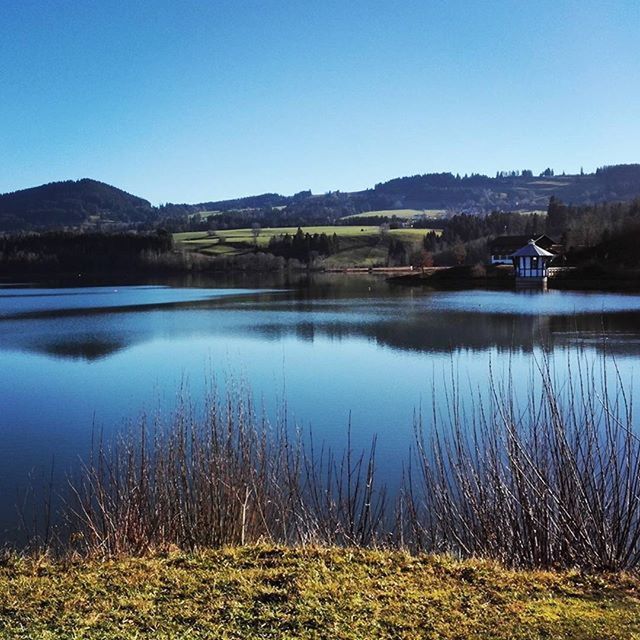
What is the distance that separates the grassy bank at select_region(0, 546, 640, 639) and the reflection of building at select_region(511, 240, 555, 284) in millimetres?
61552

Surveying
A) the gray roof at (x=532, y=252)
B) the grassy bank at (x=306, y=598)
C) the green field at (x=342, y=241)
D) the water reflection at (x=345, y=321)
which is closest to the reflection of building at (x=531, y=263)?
the gray roof at (x=532, y=252)

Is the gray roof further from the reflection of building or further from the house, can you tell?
the house

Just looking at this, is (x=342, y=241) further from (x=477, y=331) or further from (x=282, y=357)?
(x=282, y=357)

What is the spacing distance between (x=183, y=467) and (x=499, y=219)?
111 metres

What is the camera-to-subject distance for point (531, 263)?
65.6 m

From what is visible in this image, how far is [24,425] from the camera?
1488 centimetres

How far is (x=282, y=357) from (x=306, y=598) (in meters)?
19.2

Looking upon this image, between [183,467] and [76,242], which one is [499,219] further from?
[183,467]

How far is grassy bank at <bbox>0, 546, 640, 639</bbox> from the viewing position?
13.6 ft

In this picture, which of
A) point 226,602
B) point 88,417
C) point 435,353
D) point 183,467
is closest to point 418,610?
point 226,602

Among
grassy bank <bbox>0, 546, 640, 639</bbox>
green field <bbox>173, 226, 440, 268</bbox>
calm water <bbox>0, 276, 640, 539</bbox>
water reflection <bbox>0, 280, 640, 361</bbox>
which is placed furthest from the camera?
green field <bbox>173, 226, 440, 268</bbox>

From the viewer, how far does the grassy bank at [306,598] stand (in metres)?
4.13

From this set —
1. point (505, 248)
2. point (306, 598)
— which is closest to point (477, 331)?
point (306, 598)

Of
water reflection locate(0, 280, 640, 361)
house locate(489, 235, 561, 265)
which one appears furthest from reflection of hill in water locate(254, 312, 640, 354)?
house locate(489, 235, 561, 265)
